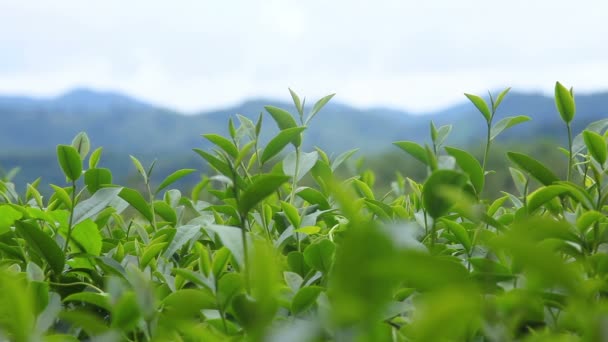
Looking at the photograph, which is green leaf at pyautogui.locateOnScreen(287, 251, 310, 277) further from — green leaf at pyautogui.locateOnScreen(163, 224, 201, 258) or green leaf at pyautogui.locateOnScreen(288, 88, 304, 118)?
green leaf at pyautogui.locateOnScreen(288, 88, 304, 118)

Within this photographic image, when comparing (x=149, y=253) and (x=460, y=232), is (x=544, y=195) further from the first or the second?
(x=149, y=253)

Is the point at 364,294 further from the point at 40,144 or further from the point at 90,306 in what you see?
the point at 40,144

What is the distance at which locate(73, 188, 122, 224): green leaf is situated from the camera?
75cm

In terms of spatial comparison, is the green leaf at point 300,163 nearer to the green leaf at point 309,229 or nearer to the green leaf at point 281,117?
the green leaf at point 281,117

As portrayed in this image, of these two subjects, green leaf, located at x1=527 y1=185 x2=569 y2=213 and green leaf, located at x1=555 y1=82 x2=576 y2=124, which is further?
green leaf, located at x1=555 y1=82 x2=576 y2=124

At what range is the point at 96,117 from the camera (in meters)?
112

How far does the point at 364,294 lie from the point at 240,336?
0.87ft

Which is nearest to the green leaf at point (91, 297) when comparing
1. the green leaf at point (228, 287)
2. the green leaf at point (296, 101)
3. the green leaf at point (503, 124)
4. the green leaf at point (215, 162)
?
the green leaf at point (228, 287)

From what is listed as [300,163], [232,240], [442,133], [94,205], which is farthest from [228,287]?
[442,133]

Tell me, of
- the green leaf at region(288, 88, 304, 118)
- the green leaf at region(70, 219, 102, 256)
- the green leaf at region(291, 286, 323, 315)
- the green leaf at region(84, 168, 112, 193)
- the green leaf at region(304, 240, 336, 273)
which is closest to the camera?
the green leaf at region(291, 286, 323, 315)

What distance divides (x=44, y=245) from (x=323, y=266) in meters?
0.32

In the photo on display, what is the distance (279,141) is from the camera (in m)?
0.79

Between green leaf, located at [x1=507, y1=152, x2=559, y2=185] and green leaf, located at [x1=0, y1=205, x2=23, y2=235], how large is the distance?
0.65 meters

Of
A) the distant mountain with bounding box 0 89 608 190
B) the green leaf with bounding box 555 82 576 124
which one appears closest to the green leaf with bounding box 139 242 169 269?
the green leaf with bounding box 555 82 576 124
